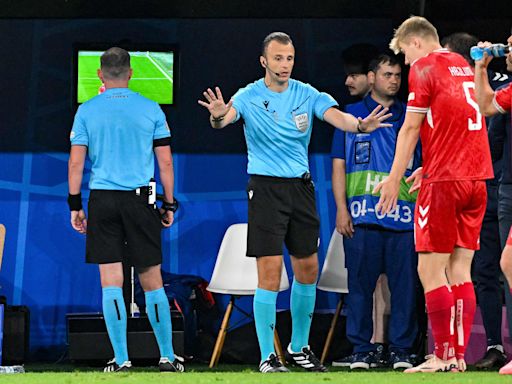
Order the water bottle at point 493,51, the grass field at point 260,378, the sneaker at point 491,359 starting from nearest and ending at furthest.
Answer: the grass field at point 260,378
the water bottle at point 493,51
the sneaker at point 491,359

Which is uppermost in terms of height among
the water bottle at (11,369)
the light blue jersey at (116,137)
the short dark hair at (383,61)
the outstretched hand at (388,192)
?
the short dark hair at (383,61)

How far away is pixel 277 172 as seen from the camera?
23.3 ft

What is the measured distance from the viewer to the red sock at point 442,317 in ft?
20.5

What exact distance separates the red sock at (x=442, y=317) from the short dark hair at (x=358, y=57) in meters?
2.86

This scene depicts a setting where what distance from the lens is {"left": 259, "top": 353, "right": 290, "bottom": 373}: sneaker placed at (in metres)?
6.93

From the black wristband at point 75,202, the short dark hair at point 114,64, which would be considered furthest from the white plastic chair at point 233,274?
the short dark hair at point 114,64

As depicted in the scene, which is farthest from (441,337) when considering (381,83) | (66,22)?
(66,22)

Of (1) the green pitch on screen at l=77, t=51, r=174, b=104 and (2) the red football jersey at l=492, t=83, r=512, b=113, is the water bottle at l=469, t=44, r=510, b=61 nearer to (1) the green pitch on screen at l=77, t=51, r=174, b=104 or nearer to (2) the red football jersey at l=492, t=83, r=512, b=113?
(2) the red football jersey at l=492, t=83, r=512, b=113

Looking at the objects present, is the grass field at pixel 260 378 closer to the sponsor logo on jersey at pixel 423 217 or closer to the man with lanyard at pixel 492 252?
the sponsor logo on jersey at pixel 423 217

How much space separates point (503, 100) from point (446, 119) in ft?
1.31

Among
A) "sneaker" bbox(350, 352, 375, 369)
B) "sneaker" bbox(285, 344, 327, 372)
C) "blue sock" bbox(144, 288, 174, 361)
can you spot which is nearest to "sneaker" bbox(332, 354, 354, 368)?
"sneaker" bbox(350, 352, 375, 369)

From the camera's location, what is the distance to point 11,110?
366 inches

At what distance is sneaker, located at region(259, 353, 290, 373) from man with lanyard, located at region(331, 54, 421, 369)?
1088 millimetres

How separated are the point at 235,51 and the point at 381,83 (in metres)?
1.51
